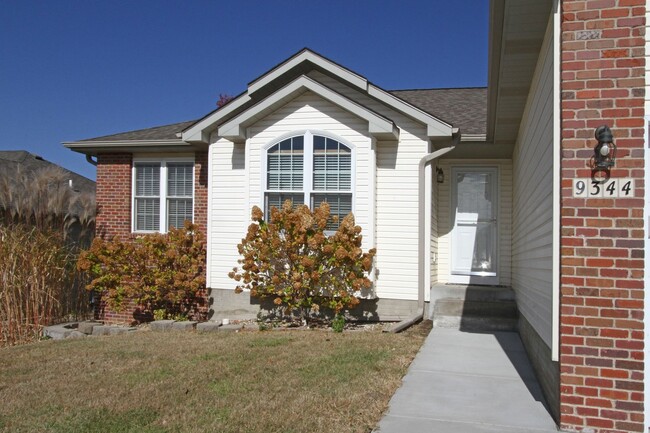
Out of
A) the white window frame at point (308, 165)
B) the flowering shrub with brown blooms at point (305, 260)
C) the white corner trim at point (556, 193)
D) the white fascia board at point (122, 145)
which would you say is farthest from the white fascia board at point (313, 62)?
the white corner trim at point (556, 193)

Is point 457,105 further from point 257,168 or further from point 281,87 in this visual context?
point 257,168

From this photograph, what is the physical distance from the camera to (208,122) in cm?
1088

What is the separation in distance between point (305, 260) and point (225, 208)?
2298 millimetres

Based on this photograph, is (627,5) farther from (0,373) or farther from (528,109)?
(0,373)

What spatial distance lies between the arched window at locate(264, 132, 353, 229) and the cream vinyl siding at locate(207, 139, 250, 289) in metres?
0.78

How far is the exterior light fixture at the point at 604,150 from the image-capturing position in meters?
4.31

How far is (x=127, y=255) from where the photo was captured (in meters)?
11.4

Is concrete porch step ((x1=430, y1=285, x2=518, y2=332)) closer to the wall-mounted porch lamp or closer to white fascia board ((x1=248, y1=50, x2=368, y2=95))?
white fascia board ((x1=248, y1=50, x2=368, y2=95))

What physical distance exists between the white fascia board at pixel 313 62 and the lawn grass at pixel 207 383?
4.47m

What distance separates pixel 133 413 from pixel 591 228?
4003 mm

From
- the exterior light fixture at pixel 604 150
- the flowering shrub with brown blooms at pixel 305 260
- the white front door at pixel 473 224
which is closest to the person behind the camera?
the exterior light fixture at pixel 604 150

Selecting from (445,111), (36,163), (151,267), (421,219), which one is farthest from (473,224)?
(36,163)

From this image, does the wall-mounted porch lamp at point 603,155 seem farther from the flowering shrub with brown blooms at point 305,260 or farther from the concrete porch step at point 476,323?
the flowering shrub with brown blooms at point 305,260

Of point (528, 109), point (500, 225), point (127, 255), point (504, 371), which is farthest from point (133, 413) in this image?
point (500, 225)
